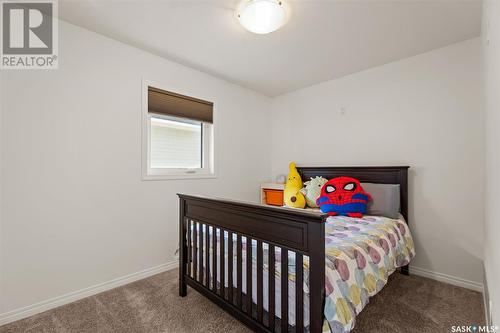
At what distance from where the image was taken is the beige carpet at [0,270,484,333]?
163 centimetres

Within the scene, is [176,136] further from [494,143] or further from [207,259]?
[494,143]

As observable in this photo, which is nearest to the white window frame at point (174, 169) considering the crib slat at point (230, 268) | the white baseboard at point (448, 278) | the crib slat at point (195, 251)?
the crib slat at point (195, 251)

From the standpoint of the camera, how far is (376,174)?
2.67 m

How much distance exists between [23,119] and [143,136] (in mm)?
889

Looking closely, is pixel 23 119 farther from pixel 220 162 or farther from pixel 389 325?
pixel 389 325

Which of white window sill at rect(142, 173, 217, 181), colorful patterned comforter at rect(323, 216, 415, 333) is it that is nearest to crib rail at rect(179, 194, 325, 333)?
colorful patterned comforter at rect(323, 216, 415, 333)

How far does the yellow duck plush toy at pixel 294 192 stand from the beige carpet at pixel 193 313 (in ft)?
3.90

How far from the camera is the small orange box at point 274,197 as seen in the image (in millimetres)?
3426

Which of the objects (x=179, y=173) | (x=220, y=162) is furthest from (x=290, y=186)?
(x=179, y=173)

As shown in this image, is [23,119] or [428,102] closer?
[23,119]

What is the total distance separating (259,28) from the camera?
6.08 feet

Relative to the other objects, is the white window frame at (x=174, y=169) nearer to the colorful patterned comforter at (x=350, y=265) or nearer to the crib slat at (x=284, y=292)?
the colorful patterned comforter at (x=350, y=265)

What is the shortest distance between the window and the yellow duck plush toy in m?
1.03

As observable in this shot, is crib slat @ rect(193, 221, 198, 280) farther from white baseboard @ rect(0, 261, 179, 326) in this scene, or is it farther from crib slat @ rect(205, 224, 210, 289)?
white baseboard @ rect(0, 261, 179, 326)
